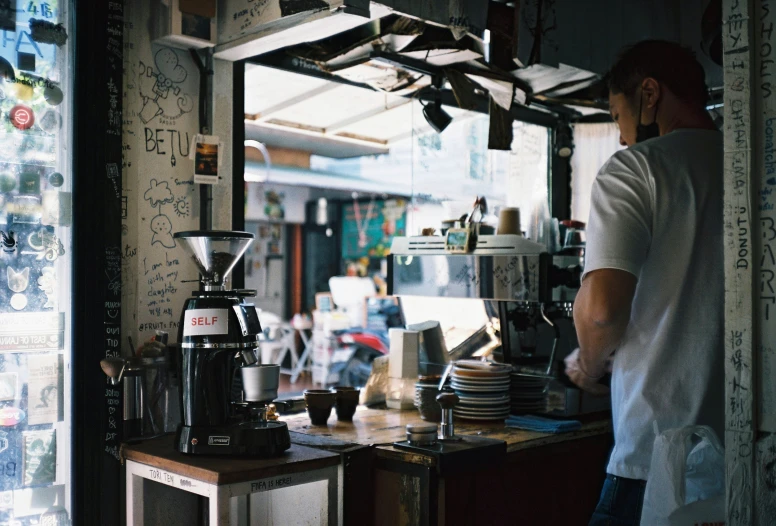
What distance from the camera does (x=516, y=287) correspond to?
3.25 m

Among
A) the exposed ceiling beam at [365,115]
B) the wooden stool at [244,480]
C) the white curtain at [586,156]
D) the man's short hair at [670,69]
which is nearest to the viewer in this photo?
the man's short hair at [670,69]

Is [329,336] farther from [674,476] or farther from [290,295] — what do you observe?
[674,476]

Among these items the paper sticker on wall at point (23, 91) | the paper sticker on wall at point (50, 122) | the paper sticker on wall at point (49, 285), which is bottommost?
the paper sticker on wall at point (49, 285)

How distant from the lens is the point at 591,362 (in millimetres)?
1991

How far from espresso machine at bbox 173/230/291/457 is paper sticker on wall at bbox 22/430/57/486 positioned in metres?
0.51

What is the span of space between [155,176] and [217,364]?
85 cm

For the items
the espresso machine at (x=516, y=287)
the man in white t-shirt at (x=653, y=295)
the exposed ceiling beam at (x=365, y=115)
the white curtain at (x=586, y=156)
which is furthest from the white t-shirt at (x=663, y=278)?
the white curtain at (x=586, y=156)

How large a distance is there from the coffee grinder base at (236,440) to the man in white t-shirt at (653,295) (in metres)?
0.98

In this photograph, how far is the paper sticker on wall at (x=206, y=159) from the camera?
9.59ft

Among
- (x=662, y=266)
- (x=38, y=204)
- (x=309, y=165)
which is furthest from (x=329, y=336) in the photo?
(x=662, y=266)

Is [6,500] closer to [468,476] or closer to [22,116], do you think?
[22,116]

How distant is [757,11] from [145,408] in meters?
2.17

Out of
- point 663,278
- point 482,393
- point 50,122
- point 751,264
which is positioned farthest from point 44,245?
point 751,264

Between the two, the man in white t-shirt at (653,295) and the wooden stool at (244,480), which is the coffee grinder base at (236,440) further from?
the man in white t-shirt at (653,295)
